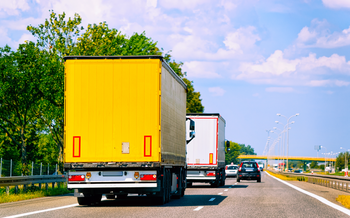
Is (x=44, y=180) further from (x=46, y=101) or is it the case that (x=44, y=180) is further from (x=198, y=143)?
(x=198, y=143)

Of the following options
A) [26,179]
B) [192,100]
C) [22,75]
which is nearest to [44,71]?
[22,75]

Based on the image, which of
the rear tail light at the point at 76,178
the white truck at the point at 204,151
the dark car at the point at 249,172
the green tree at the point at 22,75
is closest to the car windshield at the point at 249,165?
the dark car at the point at 249,172

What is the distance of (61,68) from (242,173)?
61.5ft

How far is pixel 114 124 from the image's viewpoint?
1399cm

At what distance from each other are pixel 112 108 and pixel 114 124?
419 mm

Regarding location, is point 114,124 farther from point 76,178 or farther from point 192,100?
point 192,100

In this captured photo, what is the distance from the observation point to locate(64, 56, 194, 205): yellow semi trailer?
45.8ft

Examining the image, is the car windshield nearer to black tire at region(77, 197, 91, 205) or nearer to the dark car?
the dark car

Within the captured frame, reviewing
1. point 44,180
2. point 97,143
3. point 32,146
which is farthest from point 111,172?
point 32,146

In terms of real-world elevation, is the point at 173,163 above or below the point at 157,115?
below

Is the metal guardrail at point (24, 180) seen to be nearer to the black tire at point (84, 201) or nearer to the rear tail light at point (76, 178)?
the black tire at point (84, 201)

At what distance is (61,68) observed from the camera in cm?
2523

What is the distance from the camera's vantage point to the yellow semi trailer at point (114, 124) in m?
13.9

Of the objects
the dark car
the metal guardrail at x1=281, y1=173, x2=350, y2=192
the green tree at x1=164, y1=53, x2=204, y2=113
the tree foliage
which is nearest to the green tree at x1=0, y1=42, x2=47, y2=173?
the tree foliage
